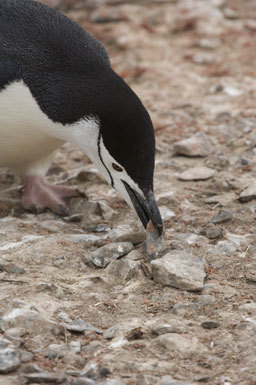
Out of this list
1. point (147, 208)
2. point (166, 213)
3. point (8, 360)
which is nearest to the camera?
point (8, 360)

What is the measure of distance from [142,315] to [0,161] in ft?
5.37

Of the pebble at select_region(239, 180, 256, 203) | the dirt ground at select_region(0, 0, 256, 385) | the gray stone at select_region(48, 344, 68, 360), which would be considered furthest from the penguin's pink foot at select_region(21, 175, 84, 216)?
the gray stone at select_region(48, 344, 68, 360)

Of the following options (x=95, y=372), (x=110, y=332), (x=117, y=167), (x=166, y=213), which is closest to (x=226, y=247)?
(x=166, y=213)

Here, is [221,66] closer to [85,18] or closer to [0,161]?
[85,18]

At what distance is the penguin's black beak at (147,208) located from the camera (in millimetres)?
3920

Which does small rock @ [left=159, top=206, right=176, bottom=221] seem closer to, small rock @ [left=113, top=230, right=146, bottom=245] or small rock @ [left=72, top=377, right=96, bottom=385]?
small rock @ [left=113, top=230, right=146, bottom=245]

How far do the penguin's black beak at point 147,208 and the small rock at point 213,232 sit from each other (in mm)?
333

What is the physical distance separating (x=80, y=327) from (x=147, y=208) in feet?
3.32

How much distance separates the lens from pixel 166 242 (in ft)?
13.3

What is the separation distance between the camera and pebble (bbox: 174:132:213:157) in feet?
17.4

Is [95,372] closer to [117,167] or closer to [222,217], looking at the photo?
[117,167]

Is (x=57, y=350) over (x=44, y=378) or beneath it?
beneath

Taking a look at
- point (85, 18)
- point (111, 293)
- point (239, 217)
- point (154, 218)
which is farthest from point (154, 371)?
point (85, 18)

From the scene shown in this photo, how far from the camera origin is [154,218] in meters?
3.93
